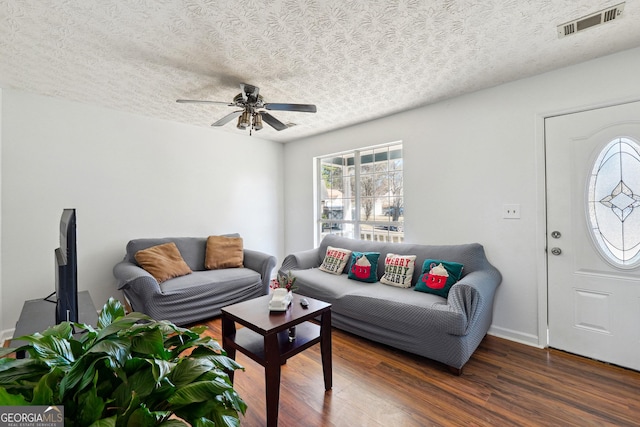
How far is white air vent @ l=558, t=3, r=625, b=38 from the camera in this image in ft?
5.52

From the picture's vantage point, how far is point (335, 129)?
412cm

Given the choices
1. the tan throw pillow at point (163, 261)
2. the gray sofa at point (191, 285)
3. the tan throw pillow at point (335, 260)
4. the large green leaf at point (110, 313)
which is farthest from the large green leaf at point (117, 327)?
the tan throw pillow at point (335, 260)

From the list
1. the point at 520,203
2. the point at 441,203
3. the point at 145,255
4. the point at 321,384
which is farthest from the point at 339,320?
the point at 145,255

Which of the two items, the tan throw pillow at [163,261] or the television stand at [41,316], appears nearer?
the television stand at [41,316]

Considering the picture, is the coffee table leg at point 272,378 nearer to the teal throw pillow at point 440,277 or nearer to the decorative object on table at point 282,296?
the decorative object on table at point 282,296

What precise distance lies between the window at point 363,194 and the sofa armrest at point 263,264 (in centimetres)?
121

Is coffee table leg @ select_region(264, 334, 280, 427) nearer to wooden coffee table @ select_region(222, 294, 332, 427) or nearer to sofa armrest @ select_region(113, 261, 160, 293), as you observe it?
wooden coffee table @ select_region(222, 294, 332, 427)

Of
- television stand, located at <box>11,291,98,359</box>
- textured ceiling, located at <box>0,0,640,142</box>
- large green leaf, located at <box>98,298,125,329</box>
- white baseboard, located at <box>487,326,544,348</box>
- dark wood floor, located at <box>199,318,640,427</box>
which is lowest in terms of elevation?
dark wood floor, located at <box>199,318,640,427</box>

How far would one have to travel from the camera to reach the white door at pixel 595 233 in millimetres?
2115

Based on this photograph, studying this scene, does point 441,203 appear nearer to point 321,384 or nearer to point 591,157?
point 591,157

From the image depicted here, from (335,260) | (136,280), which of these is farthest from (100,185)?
(335,260)

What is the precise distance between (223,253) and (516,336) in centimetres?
335

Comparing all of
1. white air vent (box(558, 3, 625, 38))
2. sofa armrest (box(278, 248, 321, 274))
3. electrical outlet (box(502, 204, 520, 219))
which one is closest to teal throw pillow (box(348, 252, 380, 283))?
sofa armrest (box(278, 248, 321, 274))

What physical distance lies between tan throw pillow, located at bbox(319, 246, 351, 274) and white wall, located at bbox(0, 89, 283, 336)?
1.58m
